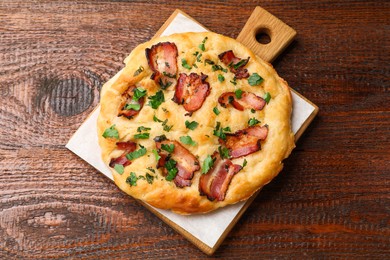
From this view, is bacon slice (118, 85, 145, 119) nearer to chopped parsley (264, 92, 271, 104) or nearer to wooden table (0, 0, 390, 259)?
wooden table (0, 0, 390, 259)

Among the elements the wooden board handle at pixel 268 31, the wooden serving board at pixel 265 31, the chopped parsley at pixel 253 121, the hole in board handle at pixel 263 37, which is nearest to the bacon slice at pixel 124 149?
the chopped parsley at pixel 253 121

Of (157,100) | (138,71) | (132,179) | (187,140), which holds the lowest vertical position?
(132,179)

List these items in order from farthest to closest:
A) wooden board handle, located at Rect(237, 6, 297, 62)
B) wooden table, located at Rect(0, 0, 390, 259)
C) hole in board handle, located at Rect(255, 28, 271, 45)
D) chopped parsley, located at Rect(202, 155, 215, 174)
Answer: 1. hole in board handle, located at Rect(255, 28, 271, 45)
2. wooden board handle, located at Rect(237, 6, 297, 62)
3. wooden table, located at Rect(0, 0, 390, 259)
4. chopped parsley, located at Rect(202, 155, 215, 174)

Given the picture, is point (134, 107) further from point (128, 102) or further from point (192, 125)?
point (192, 125)

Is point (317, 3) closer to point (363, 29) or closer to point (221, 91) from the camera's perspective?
point (363, 29)

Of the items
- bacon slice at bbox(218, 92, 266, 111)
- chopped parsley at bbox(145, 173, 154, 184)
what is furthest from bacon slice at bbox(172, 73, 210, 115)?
chopped parsley at bbox(145, 173, 154, 184)

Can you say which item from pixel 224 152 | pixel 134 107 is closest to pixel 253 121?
pixel 224 152
